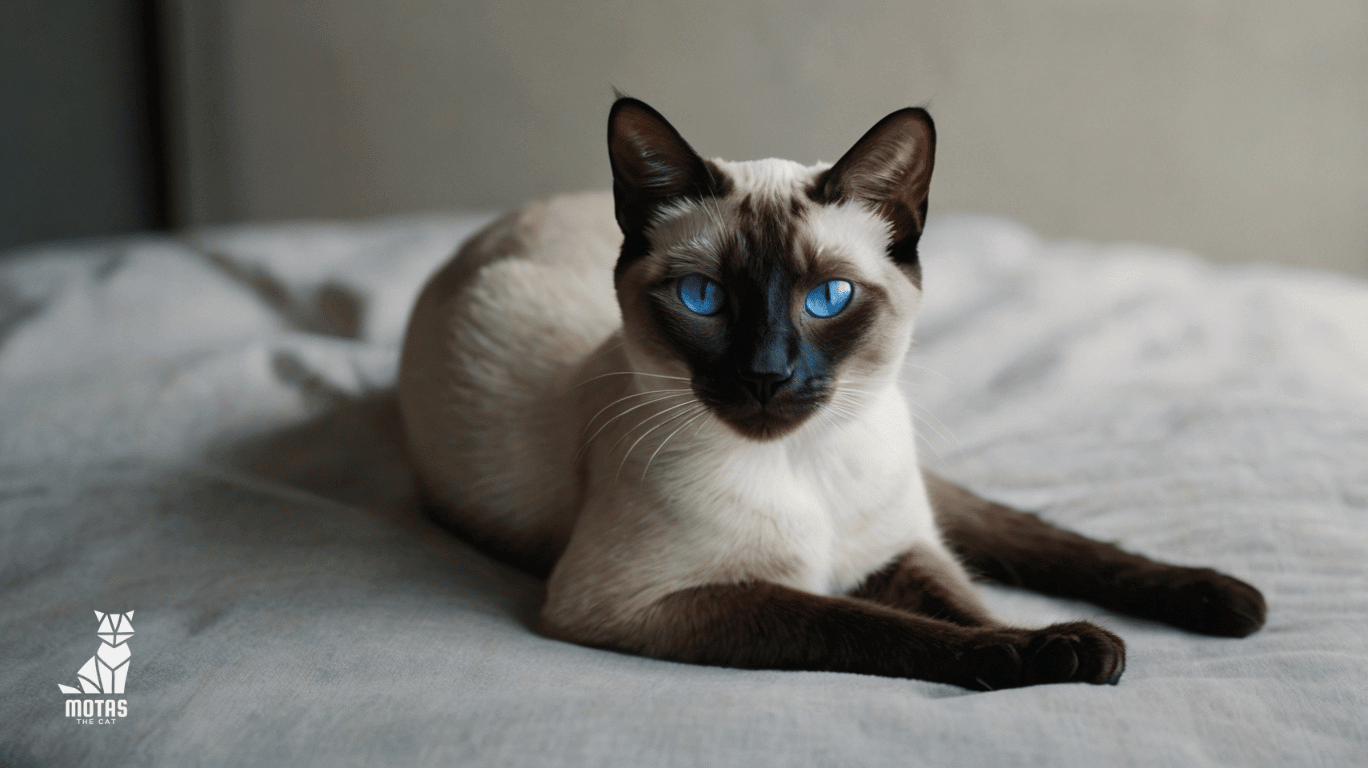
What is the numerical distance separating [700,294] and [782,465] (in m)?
0.24

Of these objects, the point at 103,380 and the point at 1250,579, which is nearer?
the point at 1250,579

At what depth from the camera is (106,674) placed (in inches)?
40.1

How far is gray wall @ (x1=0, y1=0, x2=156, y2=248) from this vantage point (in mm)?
3406

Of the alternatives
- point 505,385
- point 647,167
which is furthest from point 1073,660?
point 505,385

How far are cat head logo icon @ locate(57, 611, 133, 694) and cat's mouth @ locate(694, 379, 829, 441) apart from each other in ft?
2.22

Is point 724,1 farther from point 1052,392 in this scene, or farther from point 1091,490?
point 1091,490

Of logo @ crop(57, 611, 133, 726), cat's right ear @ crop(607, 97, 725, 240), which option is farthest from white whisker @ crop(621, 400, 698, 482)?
logo @ crop(57, 611, 133, 726)

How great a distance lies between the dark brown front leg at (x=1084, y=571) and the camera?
1.18 metres

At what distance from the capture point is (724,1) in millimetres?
3609

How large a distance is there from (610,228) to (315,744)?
1.11 m

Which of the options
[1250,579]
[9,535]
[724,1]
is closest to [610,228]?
[9,535]

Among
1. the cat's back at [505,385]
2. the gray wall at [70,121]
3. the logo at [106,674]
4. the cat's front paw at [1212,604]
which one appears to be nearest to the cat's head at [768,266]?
the cat's back at [505,385]

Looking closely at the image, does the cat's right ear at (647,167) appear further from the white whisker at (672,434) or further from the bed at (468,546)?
the bed at (468,546)

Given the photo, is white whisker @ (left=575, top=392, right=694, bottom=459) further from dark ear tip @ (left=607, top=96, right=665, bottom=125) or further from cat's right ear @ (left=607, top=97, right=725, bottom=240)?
dark ear tip @ (left=607, top=96, right=665, bottom=125)
